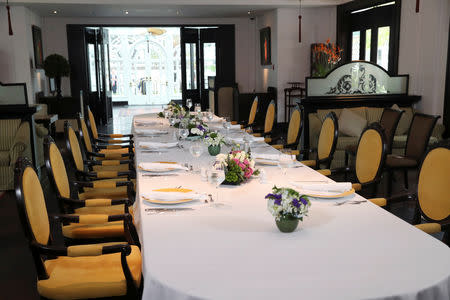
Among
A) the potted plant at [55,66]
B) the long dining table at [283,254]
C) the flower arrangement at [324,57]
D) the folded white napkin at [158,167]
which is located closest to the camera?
the long dining table at [283,254]

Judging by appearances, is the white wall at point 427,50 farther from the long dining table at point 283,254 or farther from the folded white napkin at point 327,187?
the long dining table at point 283,254

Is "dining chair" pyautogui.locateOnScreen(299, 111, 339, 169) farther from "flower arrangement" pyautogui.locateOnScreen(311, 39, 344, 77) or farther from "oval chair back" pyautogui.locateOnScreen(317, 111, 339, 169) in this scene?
"flower arrangement" pyautogui.locateOnScreen(311, 39, 344, 77)

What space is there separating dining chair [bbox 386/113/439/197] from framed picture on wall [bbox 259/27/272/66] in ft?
22.0

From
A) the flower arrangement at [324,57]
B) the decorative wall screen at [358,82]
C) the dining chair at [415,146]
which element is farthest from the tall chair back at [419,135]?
the flower arrangement at [324,57]

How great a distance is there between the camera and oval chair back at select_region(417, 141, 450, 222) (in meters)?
2.67

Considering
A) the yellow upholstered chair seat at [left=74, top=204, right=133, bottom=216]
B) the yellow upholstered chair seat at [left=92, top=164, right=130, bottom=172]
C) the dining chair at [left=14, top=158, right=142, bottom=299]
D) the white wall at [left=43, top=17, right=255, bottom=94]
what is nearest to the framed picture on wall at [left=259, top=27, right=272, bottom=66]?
the white wall at [left=43, top=17, right=255, bottom=94]

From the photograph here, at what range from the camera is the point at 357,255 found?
1.75 meters

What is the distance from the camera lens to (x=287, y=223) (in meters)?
1.95

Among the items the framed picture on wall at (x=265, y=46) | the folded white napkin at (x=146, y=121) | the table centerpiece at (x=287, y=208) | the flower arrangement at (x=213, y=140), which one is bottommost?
the folded white napkin at (x=146, y=121)

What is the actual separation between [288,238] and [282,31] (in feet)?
31.3

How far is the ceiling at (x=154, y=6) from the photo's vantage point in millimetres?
9445

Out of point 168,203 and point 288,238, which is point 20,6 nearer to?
point 168,203

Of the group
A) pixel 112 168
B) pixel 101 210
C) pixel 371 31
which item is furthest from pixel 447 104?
pixel 101 210

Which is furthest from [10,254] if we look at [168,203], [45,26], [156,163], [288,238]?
[45,26]
